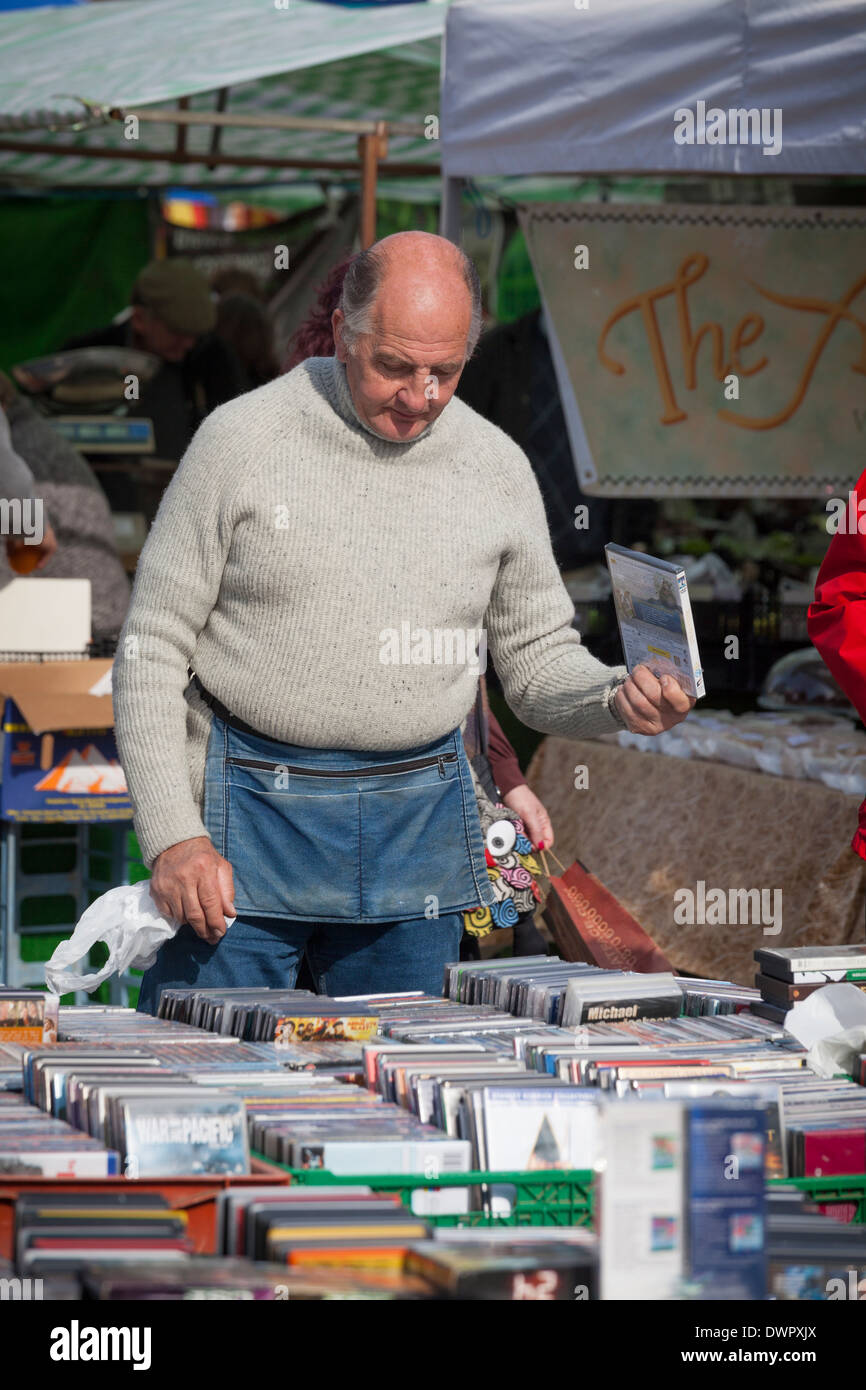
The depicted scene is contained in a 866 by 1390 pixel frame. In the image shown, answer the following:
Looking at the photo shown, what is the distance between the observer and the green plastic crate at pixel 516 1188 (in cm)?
192

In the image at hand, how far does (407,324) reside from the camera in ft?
9.06

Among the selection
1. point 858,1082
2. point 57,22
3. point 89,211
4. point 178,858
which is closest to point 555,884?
point 178,858

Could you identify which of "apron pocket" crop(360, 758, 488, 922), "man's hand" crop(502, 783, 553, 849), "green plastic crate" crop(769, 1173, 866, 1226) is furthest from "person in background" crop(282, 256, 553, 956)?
"green plastic crate" crop(769, 1173, 866, 1226)

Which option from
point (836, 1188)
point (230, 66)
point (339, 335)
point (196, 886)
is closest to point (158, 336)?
point (230, 66)

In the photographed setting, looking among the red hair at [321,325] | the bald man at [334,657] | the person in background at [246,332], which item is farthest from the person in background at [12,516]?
the person in background at [246,332]

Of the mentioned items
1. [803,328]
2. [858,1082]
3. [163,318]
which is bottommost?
[858,1082]

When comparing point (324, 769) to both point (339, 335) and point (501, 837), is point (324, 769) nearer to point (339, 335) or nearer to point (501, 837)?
point (339, 335)

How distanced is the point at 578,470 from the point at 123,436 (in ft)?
9.79

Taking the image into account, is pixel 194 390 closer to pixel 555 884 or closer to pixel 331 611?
pixel 555 884

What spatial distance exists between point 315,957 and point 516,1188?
4.07 ft

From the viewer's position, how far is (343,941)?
10.2 feet

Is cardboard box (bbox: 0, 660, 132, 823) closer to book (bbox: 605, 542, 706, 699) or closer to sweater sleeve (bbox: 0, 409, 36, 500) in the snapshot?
sweater sleeve (bbox: 0, 409, 36, 500)

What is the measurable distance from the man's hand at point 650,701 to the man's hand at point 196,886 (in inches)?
27.4

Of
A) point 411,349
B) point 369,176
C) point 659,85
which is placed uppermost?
point 369,176
